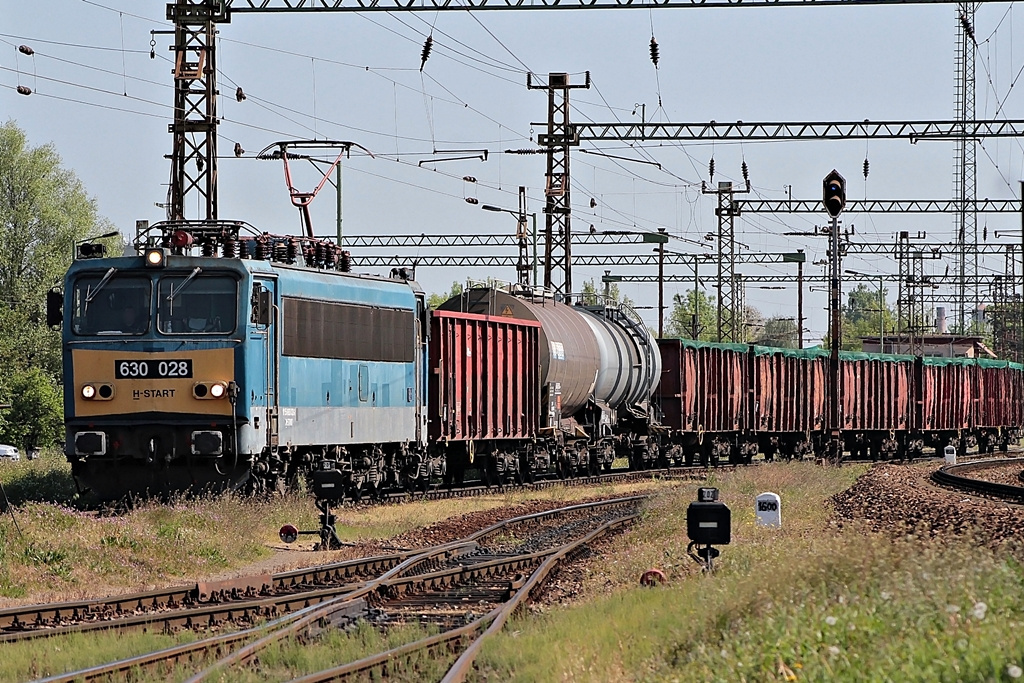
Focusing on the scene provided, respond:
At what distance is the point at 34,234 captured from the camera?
60.8 m

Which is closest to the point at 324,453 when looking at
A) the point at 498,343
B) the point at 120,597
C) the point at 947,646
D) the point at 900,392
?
the point at 498,343

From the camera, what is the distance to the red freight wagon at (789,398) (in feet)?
138

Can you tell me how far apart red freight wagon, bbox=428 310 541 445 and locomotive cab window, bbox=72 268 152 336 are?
6116 millimetres

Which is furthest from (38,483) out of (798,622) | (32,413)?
(32,413)

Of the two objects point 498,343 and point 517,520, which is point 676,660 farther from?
point 498,343

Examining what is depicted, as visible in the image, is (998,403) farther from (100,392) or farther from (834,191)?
(100,392)

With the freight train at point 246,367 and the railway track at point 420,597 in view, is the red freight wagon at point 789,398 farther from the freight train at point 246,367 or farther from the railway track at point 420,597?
the railway track at point 420,597

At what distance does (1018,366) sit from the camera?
64.5 metres

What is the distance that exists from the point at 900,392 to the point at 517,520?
3226 centimetres

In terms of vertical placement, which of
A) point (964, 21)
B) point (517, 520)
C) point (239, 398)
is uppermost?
point (964, 21)

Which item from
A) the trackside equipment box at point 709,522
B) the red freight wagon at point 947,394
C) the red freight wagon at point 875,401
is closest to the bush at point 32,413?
the red freight wagon at point 875,401

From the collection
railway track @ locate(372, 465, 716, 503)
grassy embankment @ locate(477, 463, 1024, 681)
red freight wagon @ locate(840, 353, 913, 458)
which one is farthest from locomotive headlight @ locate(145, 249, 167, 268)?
red freight wagon @ locate(840, 353, 913, 458)

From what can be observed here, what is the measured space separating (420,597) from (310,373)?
694 cm

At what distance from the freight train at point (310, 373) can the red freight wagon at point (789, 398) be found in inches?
332
